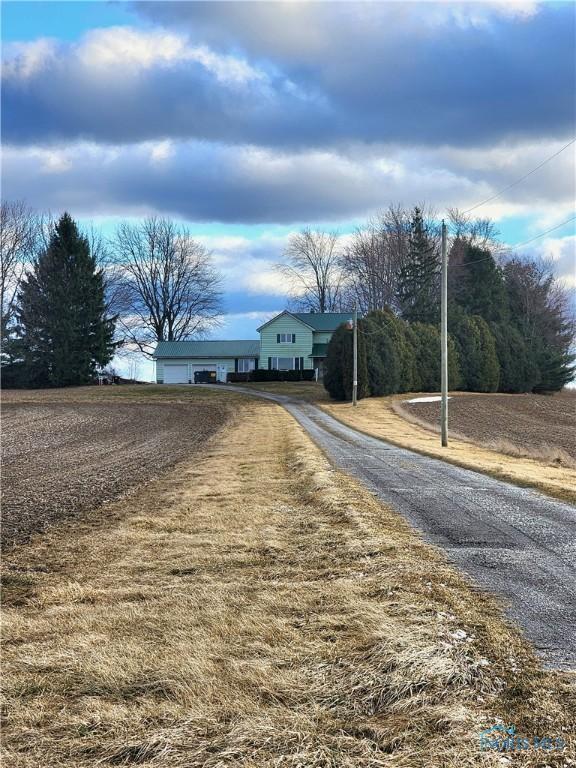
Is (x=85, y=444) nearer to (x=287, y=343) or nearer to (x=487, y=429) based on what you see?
(x=487, y=429)

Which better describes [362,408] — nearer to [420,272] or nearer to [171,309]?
[420,272]

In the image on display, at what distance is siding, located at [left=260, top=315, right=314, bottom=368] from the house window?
38 centimetres

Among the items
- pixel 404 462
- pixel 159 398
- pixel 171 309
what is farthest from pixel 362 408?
pixel 171 309

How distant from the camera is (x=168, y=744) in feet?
10.2

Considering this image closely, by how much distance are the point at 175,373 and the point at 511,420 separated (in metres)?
37.2

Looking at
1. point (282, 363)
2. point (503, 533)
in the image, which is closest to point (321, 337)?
point (282, 363)

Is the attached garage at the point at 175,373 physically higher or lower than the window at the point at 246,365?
lower

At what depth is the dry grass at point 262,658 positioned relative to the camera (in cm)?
312

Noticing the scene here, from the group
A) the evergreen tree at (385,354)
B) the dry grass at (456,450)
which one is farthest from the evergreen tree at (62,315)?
the dry grass at (456,450)

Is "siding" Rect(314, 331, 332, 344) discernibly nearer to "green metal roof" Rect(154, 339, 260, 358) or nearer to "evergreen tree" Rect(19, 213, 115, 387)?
"green metal roof" Rect(154, 339, 260, 358)

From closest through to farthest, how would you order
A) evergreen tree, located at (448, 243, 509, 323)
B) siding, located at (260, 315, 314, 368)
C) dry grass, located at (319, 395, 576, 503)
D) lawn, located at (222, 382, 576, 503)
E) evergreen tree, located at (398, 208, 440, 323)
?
dry grass, located at (319, 395, 576, 503) → lawn, located at (222, 382, 576, 503) → evergreen tree, located at (398, 208, 440, 323) → evergreen tree, located at (448, 243, 509, 323) → siding, located at (260, 315, 314, 368)

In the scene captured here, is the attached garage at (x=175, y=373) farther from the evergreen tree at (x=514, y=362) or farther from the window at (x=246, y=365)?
the evergreen tree at (x=514, y=362)

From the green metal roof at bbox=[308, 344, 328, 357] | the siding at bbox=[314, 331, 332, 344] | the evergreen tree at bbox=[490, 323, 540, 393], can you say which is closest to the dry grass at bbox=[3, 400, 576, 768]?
the evergreen tree at bbox=[490, 323, 540, 393]

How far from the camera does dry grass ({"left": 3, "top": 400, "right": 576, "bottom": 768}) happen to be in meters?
3.12
